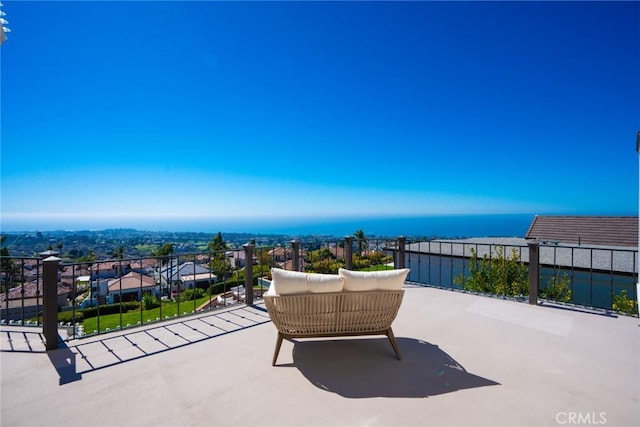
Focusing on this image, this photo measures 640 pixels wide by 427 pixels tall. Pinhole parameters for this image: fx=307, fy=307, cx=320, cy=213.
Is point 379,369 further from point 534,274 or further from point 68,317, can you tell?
point 68,317

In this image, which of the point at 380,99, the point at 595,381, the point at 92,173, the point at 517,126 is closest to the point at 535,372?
the point at 595,381

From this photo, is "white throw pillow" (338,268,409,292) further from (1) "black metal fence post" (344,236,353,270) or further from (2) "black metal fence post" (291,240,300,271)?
(1) "black metal fence post" (344,236,353,270)

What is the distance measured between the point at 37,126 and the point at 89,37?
23.6ft

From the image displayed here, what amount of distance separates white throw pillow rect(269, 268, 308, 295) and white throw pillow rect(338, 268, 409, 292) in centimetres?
36

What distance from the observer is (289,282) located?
8.77ft

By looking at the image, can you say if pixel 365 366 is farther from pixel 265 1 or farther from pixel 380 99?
pixel 380 99

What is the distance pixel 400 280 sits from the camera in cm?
281

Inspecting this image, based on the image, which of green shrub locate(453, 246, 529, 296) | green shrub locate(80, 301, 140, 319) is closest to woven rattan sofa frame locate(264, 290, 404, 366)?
green shrub locate(453, 246, 529, 296)

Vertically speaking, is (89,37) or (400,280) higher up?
(89,37)

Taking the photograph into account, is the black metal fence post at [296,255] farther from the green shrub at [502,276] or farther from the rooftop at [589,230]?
the rooftop at [589,230]

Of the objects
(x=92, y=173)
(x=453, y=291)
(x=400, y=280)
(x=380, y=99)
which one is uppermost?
(x=380, y=99)

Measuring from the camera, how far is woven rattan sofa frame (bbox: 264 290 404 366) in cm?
270

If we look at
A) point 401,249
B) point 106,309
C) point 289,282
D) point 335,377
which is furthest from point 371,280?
point 106,309

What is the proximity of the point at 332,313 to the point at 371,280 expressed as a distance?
0.46 meters
